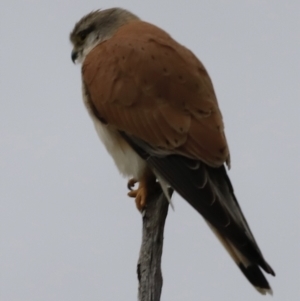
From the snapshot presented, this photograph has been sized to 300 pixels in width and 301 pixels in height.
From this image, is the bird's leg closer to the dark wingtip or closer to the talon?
the talon

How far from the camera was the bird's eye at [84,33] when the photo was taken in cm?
704

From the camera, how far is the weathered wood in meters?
4.85

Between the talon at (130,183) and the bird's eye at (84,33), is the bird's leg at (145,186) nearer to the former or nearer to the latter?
the talon at (130,183)

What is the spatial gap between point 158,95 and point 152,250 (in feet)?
3.61

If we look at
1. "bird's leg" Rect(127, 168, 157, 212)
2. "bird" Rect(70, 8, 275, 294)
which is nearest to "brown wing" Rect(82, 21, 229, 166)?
"bird" Rect(70, 8, 275, 294)

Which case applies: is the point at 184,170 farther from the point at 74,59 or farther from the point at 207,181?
the point at 74,59

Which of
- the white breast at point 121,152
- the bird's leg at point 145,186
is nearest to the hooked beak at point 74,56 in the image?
the white breast at point 121,152

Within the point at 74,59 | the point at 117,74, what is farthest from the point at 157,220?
the point at 74,59

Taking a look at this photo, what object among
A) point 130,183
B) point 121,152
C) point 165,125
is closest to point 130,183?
point 130,183

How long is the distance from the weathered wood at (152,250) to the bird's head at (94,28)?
1.72 metres

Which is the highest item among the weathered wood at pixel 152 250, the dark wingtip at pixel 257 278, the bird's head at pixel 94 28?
the bird's head at pixel 94 28

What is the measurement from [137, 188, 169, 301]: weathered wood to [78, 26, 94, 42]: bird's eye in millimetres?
1846

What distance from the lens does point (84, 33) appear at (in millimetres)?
7059

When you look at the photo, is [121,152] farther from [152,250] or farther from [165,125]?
[152,250]
